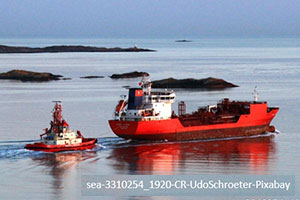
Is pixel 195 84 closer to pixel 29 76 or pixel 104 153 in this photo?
pixel 29 76

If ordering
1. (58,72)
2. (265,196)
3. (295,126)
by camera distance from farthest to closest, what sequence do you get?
(58,72)
(295,126)
(265,196)

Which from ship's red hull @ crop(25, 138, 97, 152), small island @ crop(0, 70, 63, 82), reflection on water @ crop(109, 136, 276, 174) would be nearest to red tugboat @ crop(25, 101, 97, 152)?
ship's red hull @ crop(25, 138, 97, 152)

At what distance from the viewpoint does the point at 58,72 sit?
99688 millimetres

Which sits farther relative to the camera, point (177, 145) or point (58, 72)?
point (58, 72)

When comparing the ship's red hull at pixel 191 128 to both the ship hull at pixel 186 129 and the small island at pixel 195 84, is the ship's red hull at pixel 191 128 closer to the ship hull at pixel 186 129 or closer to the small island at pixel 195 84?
the ship hull at pixel 186 129

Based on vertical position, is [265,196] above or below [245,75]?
below

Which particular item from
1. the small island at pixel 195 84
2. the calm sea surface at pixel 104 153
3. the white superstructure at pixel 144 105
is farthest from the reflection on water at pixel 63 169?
the small island at pixel 195 84

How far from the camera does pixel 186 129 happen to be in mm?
38625

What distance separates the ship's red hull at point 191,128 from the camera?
36938mm

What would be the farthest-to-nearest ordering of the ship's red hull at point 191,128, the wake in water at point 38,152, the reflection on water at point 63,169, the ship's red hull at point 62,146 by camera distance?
1. the ship's red hull at point 191,128
2. the ship's red hull at point 62,146
3. the wake in water at point 38,152
4. the reflection on water at point 63,169

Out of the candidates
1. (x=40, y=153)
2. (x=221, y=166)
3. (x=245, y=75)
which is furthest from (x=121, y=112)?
(x=245, y=75)

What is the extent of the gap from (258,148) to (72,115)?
14.8 metres

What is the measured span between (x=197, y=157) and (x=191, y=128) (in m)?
6.07

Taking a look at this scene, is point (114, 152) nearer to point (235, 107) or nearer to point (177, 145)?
point (177, 145)
